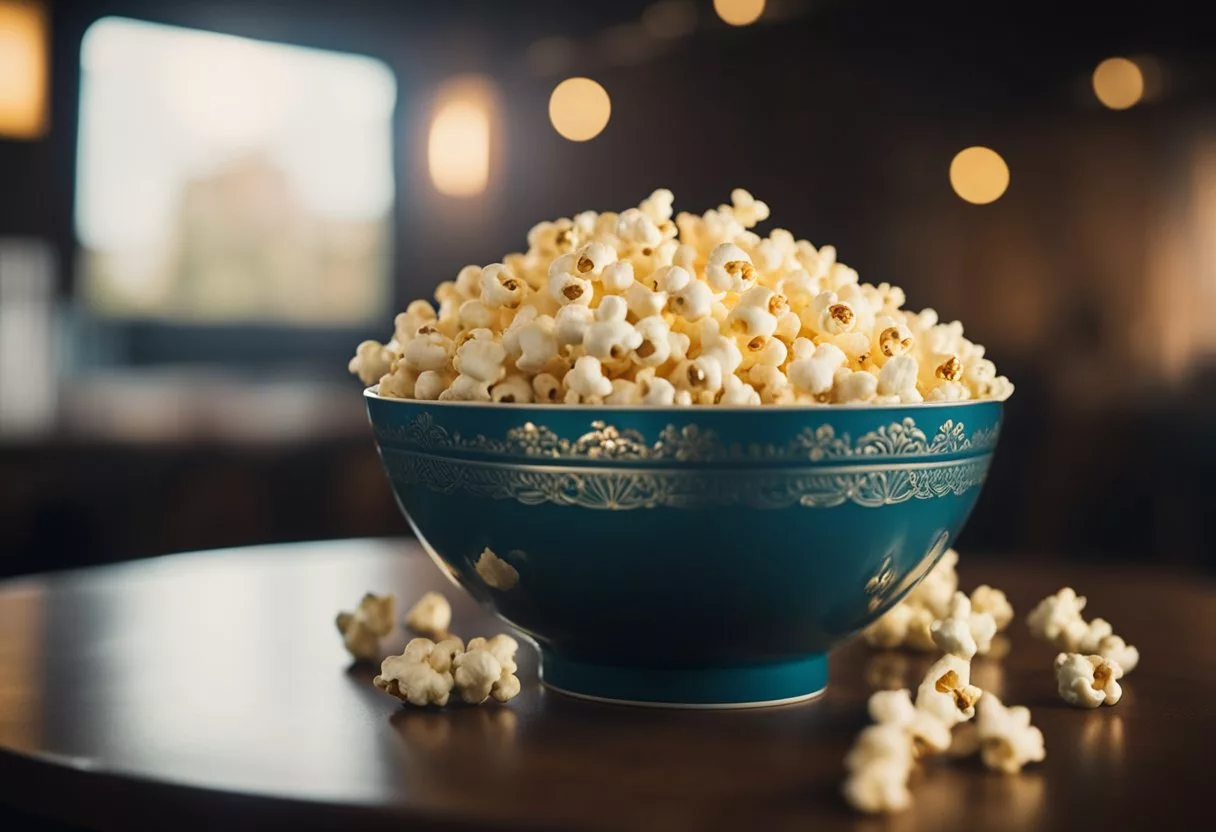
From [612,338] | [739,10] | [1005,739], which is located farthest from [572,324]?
[739,10]

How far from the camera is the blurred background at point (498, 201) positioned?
12.2ft

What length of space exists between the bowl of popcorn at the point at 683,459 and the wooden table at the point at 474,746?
0.06 meters

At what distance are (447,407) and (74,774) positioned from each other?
305 mm

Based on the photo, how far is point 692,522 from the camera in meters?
0.81

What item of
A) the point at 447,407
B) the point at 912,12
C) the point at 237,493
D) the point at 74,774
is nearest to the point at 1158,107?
the point at 912,12

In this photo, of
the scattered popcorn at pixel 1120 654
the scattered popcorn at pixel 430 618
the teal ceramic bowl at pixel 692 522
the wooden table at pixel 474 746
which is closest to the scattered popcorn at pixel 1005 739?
the wooden table at pixel 474 746

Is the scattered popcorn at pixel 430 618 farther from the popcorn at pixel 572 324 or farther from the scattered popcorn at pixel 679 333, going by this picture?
the popcorn at pixel 572 324

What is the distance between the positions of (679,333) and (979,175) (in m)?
3.30

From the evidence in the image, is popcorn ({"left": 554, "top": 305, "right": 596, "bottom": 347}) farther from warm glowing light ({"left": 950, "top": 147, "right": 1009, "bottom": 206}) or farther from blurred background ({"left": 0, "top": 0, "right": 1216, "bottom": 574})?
warm glowing light ({"left": 950, "top": 147, "right": 1009, "bottom": 206})

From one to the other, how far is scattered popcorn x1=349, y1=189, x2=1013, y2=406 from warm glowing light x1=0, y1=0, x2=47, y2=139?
370cm

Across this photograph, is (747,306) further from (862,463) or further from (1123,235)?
(1123,235)

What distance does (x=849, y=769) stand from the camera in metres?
0.71

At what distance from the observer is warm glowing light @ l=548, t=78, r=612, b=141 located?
4.75 meters

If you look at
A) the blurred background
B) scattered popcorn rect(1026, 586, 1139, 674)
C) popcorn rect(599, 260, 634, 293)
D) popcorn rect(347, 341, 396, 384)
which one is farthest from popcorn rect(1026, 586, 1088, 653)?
the blurred background
